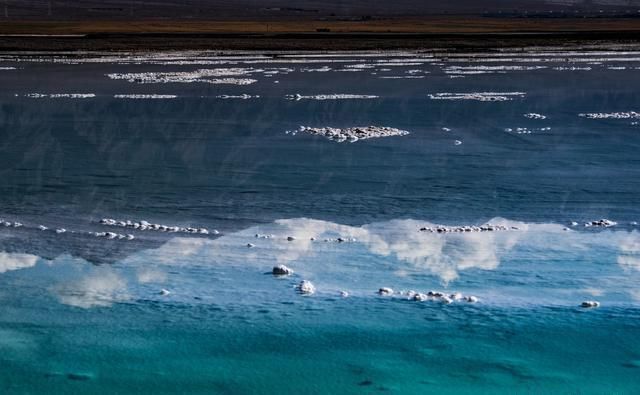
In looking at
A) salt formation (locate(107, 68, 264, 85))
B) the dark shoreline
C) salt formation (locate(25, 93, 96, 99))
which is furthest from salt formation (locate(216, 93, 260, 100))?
the dark shoreline

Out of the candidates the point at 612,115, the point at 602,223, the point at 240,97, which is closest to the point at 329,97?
the point at 240,97

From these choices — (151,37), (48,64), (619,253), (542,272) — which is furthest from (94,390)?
(151,37)

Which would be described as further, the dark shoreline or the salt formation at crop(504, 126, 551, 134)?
the dark shoreline

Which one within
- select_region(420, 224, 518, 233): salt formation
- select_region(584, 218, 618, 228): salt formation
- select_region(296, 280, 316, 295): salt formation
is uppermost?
select_region(584, 218, 618, 228): salt formation

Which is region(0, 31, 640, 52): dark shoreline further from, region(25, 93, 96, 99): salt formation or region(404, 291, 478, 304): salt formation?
region(404, 291, 478, 304): salt formation

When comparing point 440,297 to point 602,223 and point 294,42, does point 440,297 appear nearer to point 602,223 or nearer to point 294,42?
point 602,223

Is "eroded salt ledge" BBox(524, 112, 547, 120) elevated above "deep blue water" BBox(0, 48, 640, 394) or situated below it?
above

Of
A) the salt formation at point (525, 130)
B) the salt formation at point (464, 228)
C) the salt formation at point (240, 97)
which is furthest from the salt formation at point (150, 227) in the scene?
the salt formation at point (240, 97)
